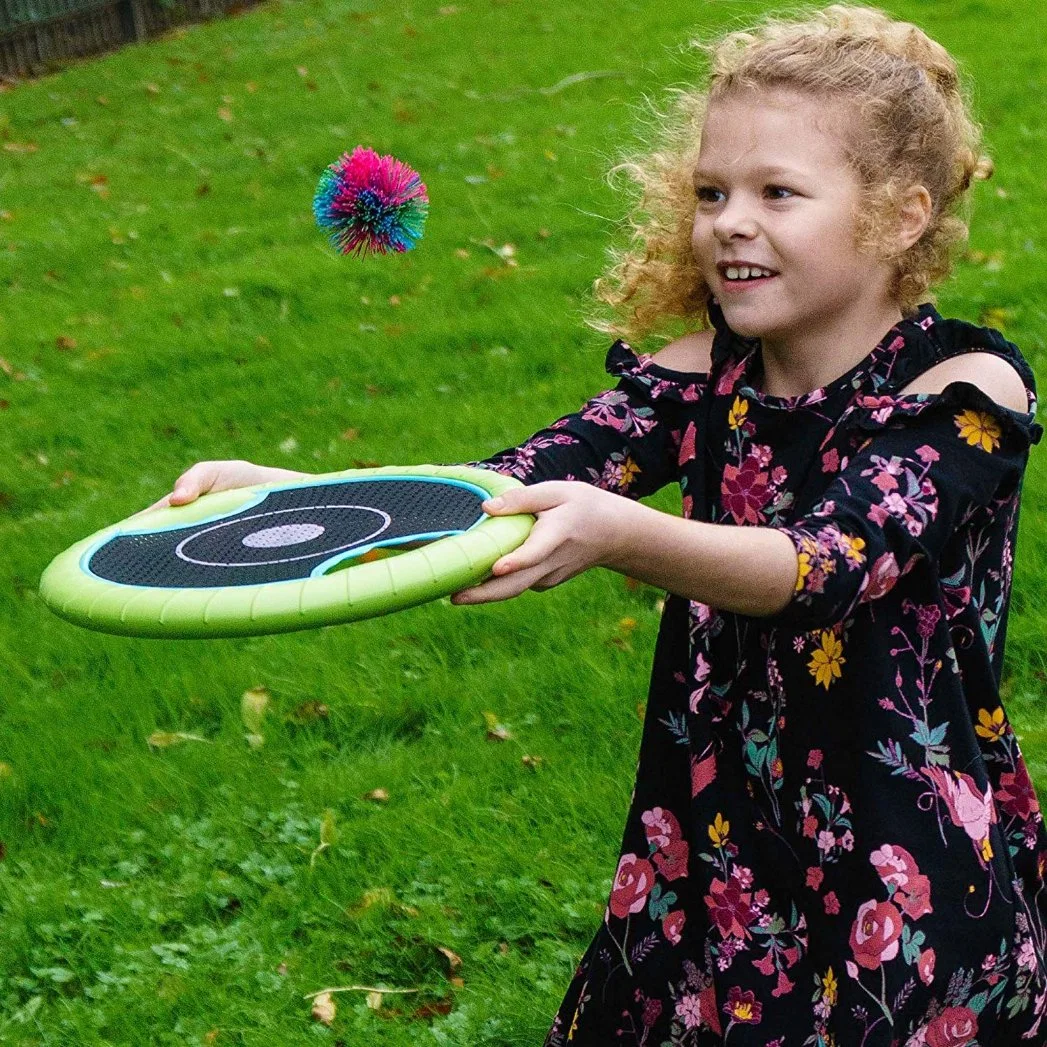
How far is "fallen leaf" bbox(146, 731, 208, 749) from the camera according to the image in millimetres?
3574

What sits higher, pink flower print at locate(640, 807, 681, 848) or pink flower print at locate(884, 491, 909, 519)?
pink flower print at locate(884, 491, 909, 519)

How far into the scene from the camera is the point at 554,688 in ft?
11.8

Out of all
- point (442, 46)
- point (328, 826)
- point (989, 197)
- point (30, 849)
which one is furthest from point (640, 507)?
point (442, 46)

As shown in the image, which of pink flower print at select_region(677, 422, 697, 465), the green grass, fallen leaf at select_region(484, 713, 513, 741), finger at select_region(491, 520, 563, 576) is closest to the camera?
finger at select_region(491, 520, 563, 576)

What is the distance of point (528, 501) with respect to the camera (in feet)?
5.45

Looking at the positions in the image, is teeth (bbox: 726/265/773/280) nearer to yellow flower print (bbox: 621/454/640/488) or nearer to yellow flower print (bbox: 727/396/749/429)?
yellow flower print (bbox: 727/396/749/429)

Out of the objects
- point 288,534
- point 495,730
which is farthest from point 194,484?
point 495,730

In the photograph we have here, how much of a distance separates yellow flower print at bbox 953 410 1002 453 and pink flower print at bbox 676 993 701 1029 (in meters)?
0.90

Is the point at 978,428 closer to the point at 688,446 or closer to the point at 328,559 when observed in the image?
the point at 688,446

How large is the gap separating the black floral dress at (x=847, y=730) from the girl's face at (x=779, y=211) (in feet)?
0.42

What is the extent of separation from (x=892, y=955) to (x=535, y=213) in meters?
5.49

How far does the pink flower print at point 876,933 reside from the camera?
76.9 inches

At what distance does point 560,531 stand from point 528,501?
0.05 m

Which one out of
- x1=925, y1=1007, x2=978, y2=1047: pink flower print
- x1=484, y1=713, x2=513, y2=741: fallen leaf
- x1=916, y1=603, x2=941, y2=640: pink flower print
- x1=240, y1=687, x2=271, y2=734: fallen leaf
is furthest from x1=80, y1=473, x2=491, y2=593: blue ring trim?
x1=240, y1=687, x2=271, y2=734: fallen leaf
